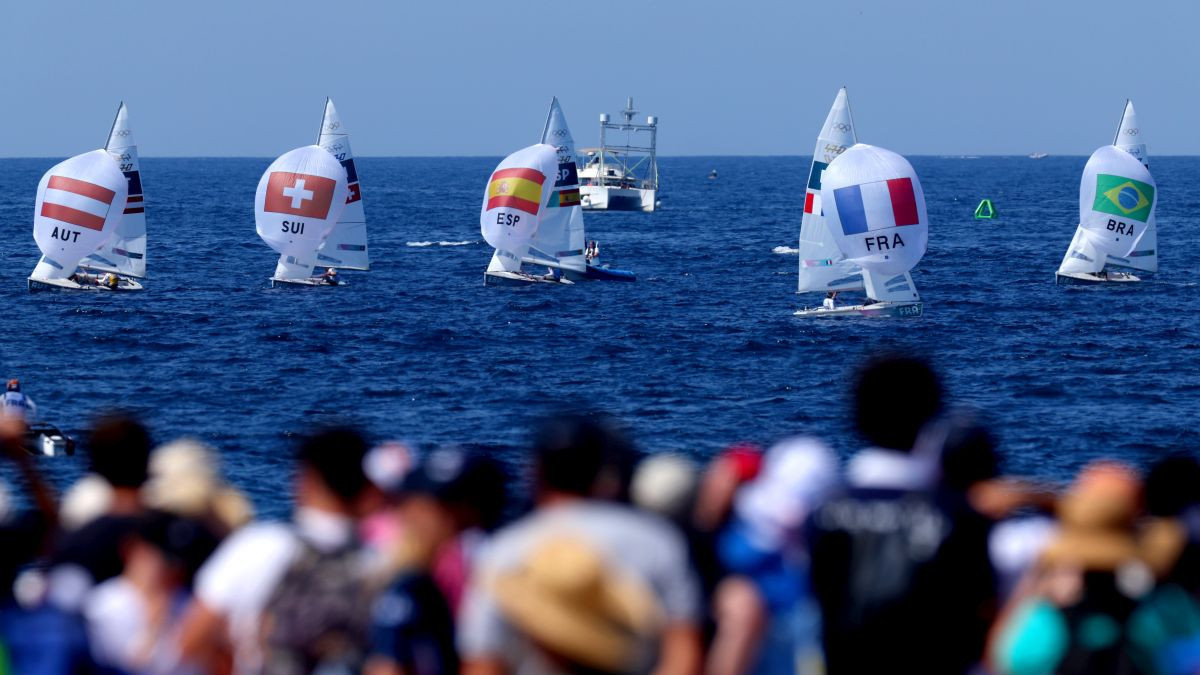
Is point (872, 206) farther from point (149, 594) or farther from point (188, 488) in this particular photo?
point (149, 594)

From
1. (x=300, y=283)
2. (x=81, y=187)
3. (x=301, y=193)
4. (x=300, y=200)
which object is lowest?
(x=300, y=283)

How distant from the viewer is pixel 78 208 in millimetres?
53781

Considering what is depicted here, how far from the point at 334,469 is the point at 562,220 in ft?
179

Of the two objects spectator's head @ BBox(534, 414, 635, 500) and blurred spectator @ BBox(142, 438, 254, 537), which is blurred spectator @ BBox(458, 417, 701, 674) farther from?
blurred spectator @ BBox(142, 438, 254, 537)

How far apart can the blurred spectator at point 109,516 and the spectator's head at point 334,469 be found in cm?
71

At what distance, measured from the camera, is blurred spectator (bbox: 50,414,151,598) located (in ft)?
19.6

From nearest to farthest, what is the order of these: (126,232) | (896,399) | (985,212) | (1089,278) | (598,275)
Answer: (896,399), (126,232), (1089,278), (598,275), (985,212)

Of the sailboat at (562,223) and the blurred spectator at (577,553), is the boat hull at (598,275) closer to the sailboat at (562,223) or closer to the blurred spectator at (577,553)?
the sailboat at (562,223)

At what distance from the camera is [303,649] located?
18.7 ft

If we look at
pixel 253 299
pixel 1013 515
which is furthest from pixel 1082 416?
pixel 253 299

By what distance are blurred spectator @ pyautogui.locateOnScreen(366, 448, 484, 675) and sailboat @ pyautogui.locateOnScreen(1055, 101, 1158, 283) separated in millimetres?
53523

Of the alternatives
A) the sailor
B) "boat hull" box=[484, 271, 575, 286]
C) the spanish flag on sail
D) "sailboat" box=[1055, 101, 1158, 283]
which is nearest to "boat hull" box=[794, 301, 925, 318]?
"sailboat" box=[1055, 101, 1158, 283]

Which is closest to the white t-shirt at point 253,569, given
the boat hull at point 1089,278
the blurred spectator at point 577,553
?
the blurred spectator at point 577,553

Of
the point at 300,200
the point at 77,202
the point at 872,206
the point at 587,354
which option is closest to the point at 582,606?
the point at 587,354
